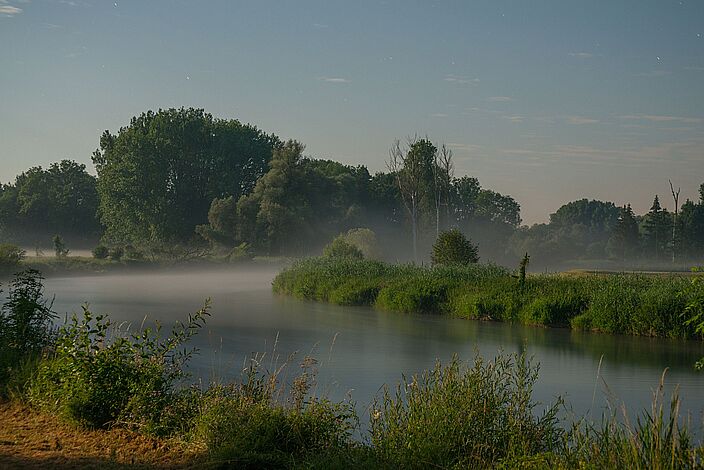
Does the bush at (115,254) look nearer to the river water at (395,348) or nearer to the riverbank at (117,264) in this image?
the riverbank at (117,264)

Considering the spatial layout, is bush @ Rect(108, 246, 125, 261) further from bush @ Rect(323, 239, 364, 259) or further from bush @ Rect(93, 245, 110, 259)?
bush @ Rect(323, 239, 364, 259)

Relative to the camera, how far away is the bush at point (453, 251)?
113 feet

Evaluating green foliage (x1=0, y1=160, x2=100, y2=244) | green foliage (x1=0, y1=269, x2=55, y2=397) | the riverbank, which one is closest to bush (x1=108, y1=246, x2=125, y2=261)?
the riverbank

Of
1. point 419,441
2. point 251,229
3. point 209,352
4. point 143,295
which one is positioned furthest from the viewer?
point 251,229

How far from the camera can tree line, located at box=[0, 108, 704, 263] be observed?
6334 cm

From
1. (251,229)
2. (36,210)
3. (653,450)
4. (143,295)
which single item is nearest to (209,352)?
(653,450)

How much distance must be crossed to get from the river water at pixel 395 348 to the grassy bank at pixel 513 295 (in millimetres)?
693

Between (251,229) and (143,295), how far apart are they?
23529 mm

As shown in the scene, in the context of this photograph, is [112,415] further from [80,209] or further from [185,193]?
[80,209]

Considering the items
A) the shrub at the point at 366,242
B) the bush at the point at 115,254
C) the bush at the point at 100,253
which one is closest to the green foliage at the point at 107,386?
the shrub at the point at 366,242

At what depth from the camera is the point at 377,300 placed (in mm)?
30328

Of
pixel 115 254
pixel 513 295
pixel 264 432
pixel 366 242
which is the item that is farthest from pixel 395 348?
pixel 115 254

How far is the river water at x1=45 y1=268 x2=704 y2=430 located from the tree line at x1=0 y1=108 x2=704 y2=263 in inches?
1088

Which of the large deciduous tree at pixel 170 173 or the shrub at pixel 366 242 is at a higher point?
the large deciduous tree at pixel 170 173
